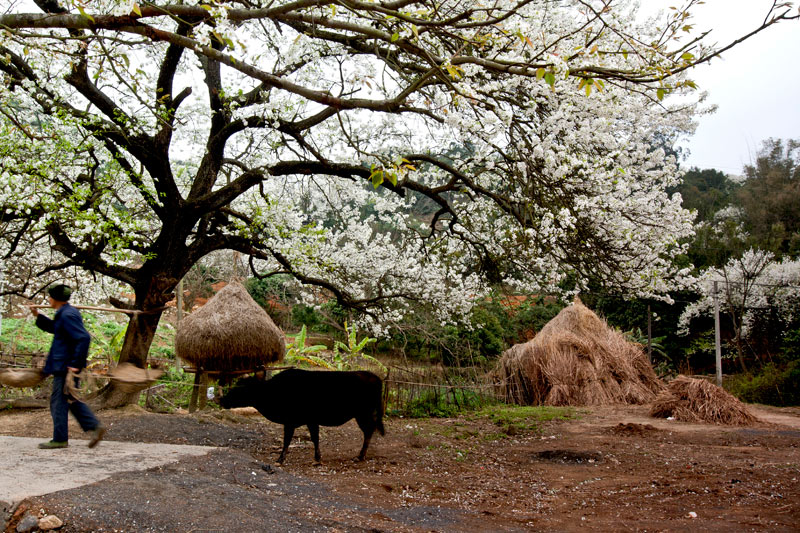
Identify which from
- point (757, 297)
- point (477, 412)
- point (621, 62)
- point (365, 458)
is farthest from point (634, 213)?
point (757, 297)

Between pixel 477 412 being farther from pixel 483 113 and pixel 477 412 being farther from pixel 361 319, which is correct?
pixel 483 113

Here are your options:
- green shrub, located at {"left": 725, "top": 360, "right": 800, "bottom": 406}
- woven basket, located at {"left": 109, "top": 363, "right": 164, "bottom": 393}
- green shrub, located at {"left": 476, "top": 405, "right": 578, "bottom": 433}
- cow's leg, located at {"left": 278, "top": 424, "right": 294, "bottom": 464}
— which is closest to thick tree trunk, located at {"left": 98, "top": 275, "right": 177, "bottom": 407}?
woven basket, located at {"left": 109, "top": 363, "right": 164, "bottom": 393}

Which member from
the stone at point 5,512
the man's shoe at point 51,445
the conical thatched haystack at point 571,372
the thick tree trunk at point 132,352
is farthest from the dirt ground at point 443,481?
the conical thatched haystack at point 571,372

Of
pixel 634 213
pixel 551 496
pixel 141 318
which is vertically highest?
pixel 634 213

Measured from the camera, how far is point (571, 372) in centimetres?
1730

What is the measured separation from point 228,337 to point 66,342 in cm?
500

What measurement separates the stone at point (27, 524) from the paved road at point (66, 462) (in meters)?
0.22

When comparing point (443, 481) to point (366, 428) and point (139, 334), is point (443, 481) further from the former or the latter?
point (139, 334)

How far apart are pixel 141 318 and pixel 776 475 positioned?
31.5ft

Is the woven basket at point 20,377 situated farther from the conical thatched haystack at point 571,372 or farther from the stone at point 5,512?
the conical thatched haystack at point 571,372

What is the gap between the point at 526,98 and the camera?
31.1 ft

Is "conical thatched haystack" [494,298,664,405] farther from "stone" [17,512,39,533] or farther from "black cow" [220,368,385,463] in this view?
"stone" [17,512,39,533]

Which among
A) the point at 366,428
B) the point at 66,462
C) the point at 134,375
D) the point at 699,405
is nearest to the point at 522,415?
the point at 699,405

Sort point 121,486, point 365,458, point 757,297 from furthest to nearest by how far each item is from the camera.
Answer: point 757,297
point 365,458
point 121,486
